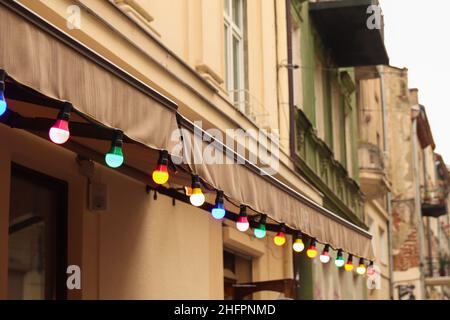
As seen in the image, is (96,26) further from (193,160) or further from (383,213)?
(383,213)

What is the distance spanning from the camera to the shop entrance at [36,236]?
7.55 metres

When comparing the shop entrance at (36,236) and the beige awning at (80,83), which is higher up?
the beige awning at (80,83)

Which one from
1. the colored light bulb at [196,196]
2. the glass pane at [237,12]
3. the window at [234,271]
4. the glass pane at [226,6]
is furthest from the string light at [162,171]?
the glass pane at [237,12]

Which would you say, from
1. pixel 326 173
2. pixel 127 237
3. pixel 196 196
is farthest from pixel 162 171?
pixel 326 173

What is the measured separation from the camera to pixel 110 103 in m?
5.89

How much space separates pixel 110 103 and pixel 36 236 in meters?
2.31

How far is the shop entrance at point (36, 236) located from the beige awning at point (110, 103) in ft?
1.72

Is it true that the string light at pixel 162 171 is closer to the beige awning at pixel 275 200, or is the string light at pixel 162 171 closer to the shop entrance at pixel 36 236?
the beige awning at pixel 275 200

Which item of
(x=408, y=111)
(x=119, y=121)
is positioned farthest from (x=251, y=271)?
(x=408, y=111)

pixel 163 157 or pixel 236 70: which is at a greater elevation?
pixel 236 70

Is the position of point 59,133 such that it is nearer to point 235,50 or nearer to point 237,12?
point 235,50

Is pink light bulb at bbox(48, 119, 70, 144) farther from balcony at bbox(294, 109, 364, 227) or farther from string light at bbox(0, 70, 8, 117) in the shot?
balcony at bbox(294, 109, 364, 227)

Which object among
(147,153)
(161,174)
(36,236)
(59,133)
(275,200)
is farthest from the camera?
(275,200)

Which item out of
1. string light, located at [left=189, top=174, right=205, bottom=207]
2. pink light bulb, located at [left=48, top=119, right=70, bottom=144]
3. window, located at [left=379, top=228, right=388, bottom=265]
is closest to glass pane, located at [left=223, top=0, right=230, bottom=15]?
string light, located at [left=189, top=174, right=205, bottom=207]
